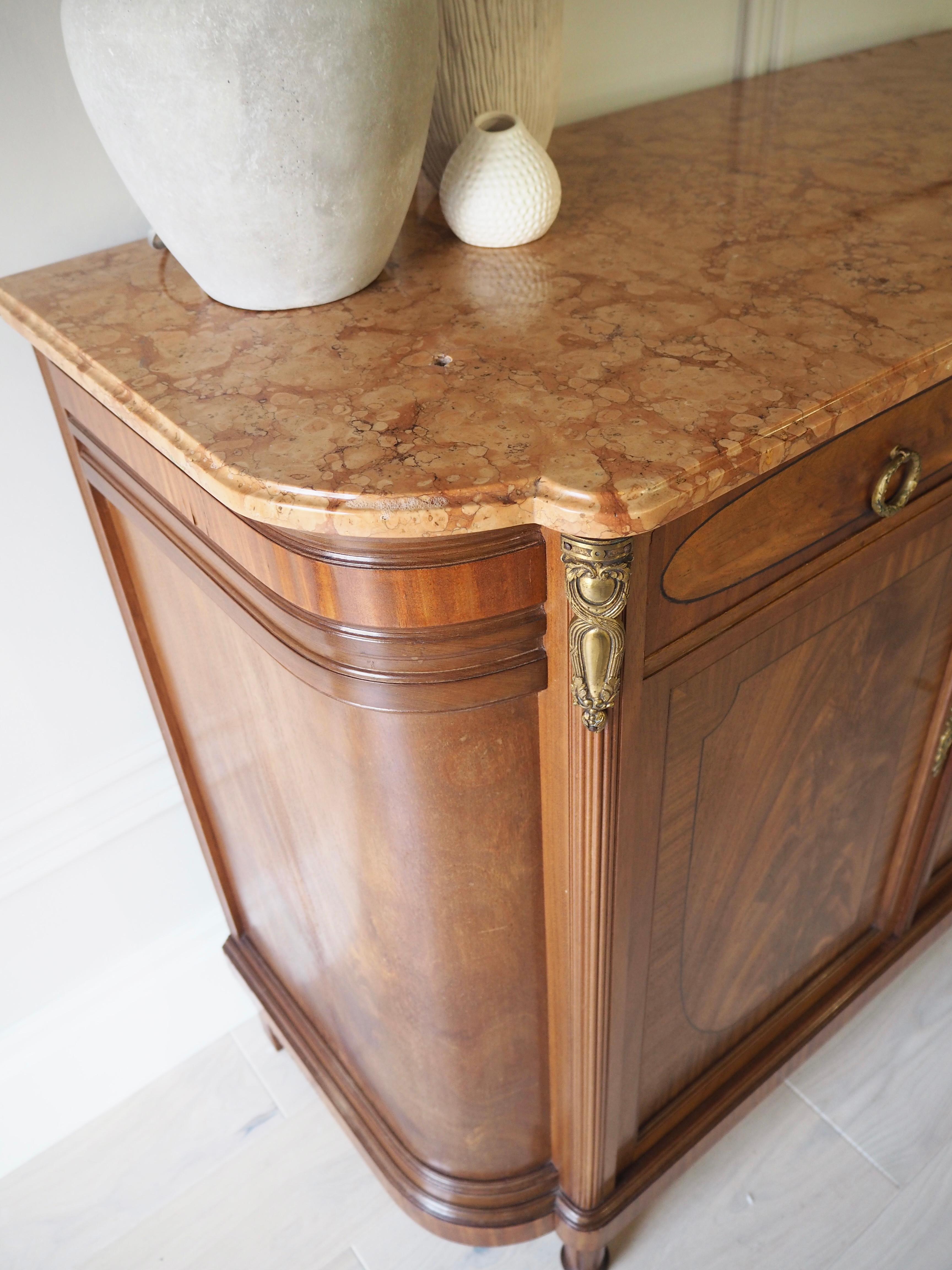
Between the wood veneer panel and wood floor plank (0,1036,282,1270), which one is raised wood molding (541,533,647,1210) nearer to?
the wood veneer panel

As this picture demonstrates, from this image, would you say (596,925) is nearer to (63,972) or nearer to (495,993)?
(495,993)

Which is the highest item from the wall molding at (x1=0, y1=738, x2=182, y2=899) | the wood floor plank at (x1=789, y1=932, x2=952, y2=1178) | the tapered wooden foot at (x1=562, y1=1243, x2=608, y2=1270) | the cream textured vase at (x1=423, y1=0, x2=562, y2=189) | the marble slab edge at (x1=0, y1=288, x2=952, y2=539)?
the cream textured vase at (x1=423, y1=0, x2=562, y2=189)

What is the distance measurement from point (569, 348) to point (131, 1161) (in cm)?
96

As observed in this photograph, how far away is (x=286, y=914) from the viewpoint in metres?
0.88

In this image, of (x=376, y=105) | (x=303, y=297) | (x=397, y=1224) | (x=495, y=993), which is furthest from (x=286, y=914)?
(x=376, y=105)

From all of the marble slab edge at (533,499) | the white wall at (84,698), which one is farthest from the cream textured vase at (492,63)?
the marble slab edge at (533,499)

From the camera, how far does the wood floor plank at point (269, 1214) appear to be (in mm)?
972

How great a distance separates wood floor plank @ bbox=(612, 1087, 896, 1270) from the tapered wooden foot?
0.02m

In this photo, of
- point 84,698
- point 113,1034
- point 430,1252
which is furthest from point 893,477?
point 113,1034

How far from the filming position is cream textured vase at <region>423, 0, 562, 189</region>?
686 millimetres

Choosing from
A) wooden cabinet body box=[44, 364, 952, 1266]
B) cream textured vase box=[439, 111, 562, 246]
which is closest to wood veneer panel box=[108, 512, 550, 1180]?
wooden cabinet body box=[44, 364, 952, 1266]

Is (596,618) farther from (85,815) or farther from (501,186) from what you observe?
(85,815)

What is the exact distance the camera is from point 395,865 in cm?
64

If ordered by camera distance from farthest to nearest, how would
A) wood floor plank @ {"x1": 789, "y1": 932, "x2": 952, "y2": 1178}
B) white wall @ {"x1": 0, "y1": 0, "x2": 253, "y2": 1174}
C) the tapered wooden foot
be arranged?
1. wood floor plank @ {"x1": 789, "y1": 932, "x2": 952, "y2": 1178}
2. the tapered wooden foot
3. white wall @ {"x1": 0, "y1": 0, "x2": 253, "y2": 1174}
